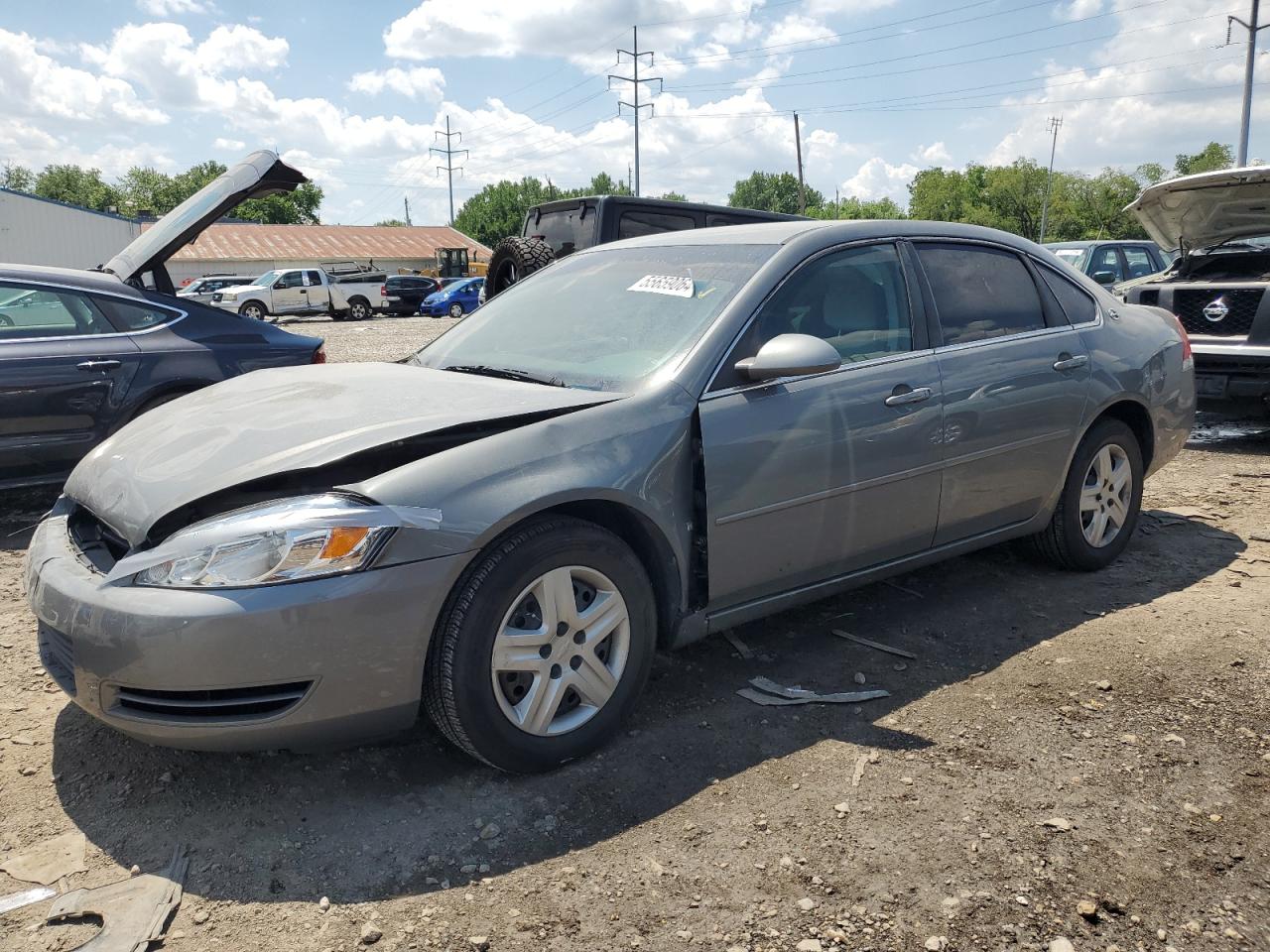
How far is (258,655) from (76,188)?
119 m

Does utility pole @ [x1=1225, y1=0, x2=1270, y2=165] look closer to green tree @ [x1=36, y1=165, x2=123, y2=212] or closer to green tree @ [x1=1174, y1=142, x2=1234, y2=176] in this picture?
green tree @ [x1=1174, y1=142, x2=1234, y2=176]

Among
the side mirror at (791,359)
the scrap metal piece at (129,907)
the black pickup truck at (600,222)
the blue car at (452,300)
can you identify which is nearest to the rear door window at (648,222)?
the black pickup truck at (600,222)

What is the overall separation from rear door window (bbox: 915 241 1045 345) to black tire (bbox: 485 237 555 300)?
614 cm

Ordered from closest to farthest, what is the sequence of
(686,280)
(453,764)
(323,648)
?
(323,648) → (453,764) → (686,280)

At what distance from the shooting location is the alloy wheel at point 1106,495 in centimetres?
451

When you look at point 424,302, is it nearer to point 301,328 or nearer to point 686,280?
point 301,328

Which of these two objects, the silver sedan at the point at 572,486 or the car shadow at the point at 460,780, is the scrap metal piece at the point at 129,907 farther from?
the silver sedan at the point at 572,486

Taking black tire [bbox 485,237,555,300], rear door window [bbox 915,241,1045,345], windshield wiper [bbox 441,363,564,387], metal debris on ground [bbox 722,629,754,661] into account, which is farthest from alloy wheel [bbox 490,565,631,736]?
black tire [bbox 485,237,555,300]

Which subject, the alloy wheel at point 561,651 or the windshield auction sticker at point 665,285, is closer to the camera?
the alloy wheel at point 561,651

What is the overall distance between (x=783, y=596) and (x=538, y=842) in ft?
4.20

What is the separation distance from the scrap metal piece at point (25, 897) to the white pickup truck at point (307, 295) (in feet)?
97.9

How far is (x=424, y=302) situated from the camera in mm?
33531

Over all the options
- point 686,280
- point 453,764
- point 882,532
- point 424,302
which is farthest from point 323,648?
point 424,302

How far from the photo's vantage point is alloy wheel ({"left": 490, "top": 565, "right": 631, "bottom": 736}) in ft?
8.97
